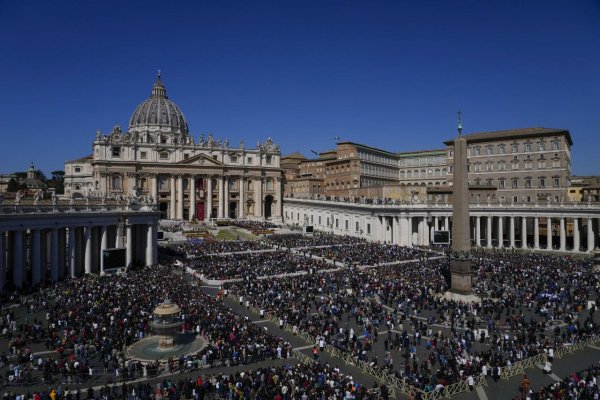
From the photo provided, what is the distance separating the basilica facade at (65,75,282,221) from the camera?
77312 millimetres

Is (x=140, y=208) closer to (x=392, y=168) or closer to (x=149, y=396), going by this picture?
(x=149, y=396)

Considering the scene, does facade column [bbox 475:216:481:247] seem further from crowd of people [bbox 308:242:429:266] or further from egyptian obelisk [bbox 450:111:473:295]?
egyptian obelisk [bbox 450:111:473:295]

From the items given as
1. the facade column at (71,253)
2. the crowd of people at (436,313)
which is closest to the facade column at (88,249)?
the facade column at (71,253)

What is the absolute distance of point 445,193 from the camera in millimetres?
60969

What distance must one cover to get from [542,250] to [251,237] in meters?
36.5

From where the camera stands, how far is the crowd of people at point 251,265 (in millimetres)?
35006

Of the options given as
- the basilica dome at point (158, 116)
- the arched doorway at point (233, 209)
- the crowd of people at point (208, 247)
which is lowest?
the crowd of people at point (208, 247)

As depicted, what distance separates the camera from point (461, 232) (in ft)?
94.5

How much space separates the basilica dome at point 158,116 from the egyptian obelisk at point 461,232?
85.1m

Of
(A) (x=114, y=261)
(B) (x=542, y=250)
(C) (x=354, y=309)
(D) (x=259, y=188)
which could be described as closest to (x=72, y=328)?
(A) (x=114, y=261)

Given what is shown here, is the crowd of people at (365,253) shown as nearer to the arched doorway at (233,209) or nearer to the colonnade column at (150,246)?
the colonnade column at (150,246)

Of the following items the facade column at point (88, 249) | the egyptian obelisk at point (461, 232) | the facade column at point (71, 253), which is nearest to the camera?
the egyptian obelisk at point (461, 232)

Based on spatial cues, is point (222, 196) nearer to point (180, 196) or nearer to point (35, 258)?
point (180, 196)

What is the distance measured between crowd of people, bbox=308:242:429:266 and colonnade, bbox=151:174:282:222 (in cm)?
3989
